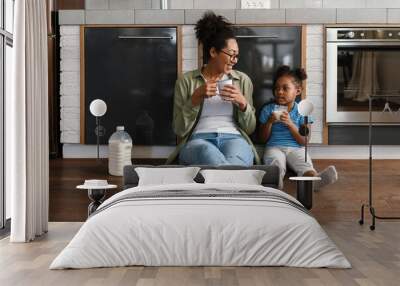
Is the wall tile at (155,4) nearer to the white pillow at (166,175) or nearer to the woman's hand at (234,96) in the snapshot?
the woman's hand at (234,96)

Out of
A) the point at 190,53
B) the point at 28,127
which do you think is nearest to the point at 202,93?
the point at 190,53

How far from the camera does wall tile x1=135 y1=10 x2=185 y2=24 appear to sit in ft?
20.9

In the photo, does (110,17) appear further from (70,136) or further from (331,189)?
(331,189)

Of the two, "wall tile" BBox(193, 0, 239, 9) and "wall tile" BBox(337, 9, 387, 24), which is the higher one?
"wall tile" BBox(193, 0, 239, 9)

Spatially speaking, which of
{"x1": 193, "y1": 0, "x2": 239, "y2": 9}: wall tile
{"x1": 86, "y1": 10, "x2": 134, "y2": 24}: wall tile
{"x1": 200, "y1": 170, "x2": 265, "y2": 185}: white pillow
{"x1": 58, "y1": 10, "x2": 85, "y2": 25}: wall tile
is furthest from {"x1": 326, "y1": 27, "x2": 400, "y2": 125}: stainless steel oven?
{"x1": 58, "y1": 10, "x2": 85, "y2": 25}: wall tile

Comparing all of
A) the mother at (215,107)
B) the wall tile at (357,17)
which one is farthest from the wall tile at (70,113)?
the wall tile at (357,17)

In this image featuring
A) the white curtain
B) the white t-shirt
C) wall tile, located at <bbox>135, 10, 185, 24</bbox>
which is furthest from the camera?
wall tile, located at <bbox>135, 10, 185, 24</bbox>

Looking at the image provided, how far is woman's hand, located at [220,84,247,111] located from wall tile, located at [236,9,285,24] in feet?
2.10

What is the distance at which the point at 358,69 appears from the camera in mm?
6293

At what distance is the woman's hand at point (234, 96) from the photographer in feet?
20.1

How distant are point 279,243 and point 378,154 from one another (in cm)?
267

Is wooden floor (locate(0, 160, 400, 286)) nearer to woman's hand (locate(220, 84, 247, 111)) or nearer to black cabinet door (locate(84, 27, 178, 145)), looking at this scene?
black cabinet door (locate(84, 27, 178, 145))

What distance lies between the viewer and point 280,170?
612 cm

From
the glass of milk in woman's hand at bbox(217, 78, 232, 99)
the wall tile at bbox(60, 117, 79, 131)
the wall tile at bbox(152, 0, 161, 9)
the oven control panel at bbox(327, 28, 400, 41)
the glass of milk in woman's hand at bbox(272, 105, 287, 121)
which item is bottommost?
the wall tile at bbox(60, 117, 79, 131)
